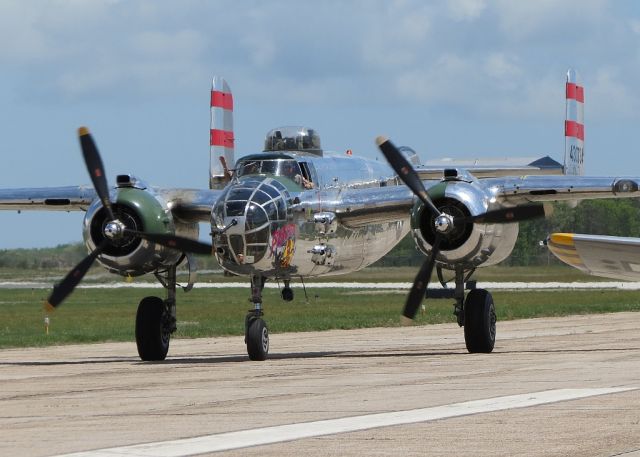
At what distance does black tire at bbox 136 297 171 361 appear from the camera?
2583 cm

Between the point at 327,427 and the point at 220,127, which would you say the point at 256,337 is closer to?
the point at 327,427

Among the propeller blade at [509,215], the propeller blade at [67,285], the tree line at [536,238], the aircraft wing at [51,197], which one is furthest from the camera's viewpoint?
the tree line at [536,238]

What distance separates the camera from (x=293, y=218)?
23.9 meters

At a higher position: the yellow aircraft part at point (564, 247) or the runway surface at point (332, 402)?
the yellow aircraft part at point (564, 247)

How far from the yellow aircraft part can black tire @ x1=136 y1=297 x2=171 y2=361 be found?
27.6 ft

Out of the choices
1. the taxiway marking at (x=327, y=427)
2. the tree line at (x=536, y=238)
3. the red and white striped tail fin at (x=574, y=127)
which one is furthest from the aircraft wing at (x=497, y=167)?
the tree line at (x=536, y=238)

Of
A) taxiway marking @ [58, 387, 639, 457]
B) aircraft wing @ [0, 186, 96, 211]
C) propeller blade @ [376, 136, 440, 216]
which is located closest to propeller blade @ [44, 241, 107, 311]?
aircraft wing @ [0, 186, 96, 211]

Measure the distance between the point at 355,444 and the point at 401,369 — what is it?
948cm

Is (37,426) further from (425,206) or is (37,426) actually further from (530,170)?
(530,170)

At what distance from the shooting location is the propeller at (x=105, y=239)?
24.0 meters

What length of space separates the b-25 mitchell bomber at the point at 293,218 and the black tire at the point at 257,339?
24 mm

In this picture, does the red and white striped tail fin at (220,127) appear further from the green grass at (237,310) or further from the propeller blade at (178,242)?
the propeller blade at (178,242)

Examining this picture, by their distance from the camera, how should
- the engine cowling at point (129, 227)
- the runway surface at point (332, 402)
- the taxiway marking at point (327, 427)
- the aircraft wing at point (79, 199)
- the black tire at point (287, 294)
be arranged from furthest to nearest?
the black tire at point (287, 294) → the aircraft wing at point (79, 199) → the engine cowling at point (129, 227) → the runway surface at point (332, 402) → the taxiway marking at point (327, 427)

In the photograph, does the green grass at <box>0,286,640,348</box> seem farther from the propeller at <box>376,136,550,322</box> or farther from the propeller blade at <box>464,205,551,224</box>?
the propeller blade at <box>464,205,551,224</box>
